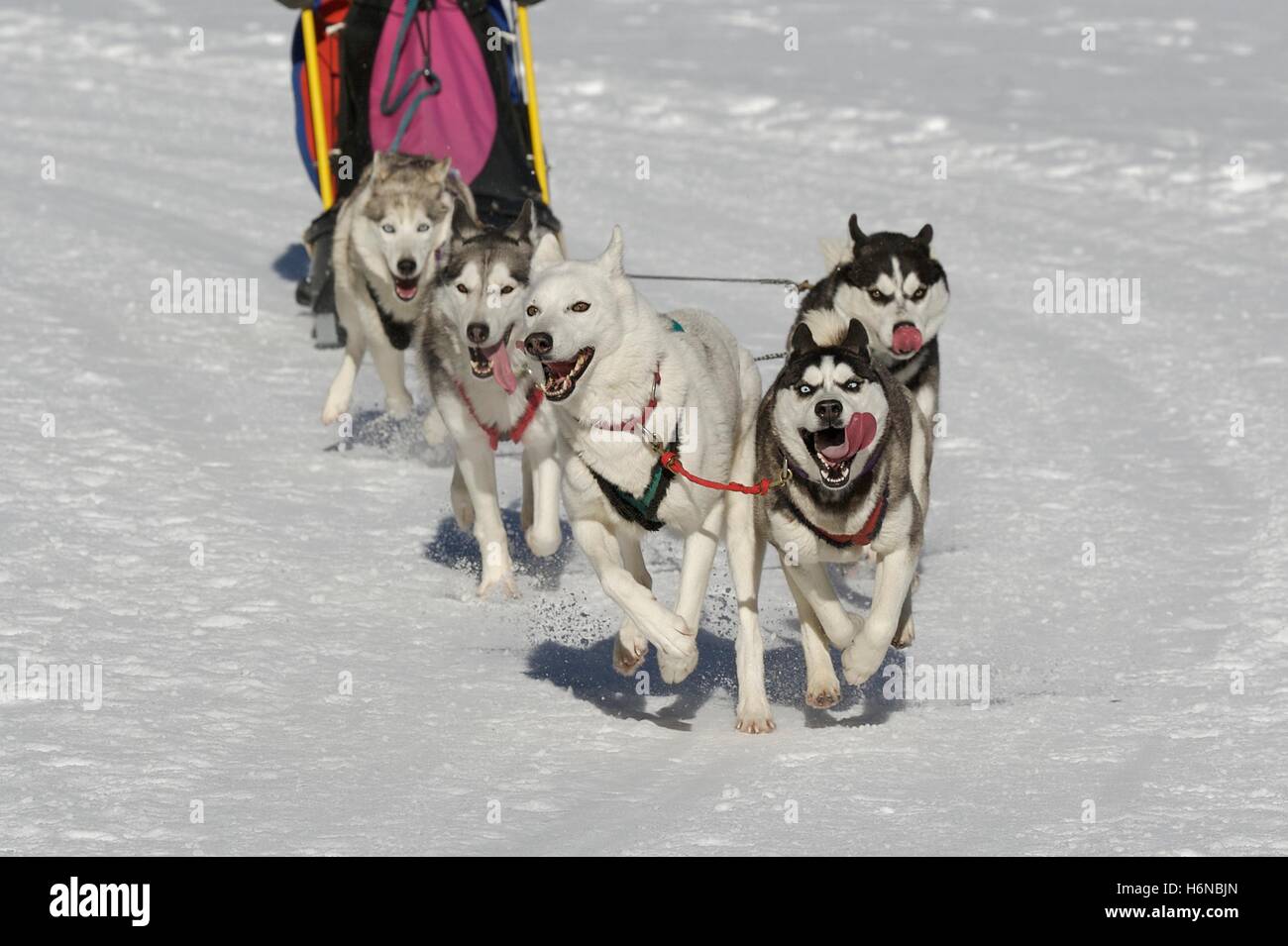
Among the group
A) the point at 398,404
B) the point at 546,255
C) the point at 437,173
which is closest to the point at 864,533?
the point at 546,255

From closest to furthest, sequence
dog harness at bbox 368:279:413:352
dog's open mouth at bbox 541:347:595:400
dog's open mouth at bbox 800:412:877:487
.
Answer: dog's open mouth at bbox 541:347:595:400 < dog's open mouth at bbox 800:412:877:487 < dog harness at bbox 368:279:413:352

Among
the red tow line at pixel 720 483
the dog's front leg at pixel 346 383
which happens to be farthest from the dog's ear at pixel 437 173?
the red tow line at pixel 720 483

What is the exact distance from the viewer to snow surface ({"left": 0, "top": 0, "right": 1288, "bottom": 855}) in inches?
163

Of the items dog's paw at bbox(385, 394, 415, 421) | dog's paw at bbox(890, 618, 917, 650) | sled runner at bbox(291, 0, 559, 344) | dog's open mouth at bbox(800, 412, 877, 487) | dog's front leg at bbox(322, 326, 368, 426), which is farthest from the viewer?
sled runner at bbox(291, 0, 559, 344)

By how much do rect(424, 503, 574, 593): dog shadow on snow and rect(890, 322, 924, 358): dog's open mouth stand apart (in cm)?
122

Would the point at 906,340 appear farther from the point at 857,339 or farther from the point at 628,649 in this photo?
the point at 628,649

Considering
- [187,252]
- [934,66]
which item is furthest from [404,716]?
[934,66]

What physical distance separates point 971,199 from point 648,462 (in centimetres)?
686

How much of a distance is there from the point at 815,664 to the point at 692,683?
546 mm

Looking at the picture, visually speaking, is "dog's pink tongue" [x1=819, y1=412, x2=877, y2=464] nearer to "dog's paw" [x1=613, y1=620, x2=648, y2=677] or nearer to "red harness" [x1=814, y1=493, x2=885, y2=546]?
"red harness" [x1=814, y1=493, x2=885, y2=546]

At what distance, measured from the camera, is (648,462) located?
4508mm

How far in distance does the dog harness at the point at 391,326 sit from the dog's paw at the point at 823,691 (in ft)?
8.25

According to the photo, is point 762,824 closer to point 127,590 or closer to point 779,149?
point 127,590

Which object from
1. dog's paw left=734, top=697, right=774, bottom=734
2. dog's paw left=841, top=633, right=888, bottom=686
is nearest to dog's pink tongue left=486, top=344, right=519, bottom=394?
dog's paw left=734, top=697, right=774, bottom=734
